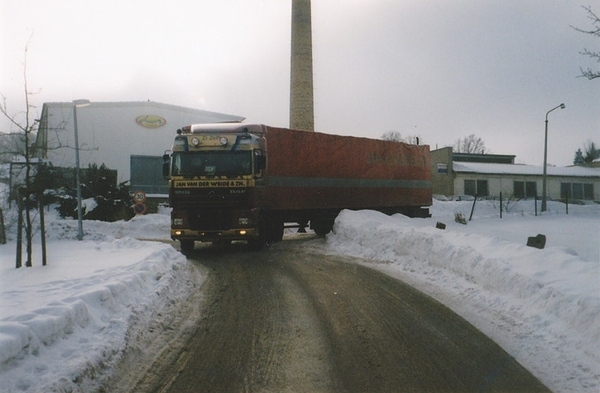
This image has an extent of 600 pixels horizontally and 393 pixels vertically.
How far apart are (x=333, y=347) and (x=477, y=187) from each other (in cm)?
5184

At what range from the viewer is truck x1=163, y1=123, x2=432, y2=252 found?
14.3m

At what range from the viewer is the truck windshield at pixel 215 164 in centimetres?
1432

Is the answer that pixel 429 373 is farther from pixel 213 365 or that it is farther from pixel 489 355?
pixel 213 365

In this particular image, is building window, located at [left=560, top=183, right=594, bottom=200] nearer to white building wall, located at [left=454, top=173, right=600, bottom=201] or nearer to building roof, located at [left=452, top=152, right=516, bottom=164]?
white building wall, located at [left=454, top=173, right=600, bottom=201]

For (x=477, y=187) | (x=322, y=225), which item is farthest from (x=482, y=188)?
(x=322, y=225)

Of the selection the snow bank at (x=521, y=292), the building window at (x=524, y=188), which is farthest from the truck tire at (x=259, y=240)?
the building window at (x=524, y=188)

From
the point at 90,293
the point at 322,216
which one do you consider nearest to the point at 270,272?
the point at 90,293

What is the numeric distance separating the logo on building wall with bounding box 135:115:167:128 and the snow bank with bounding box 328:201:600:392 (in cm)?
3359

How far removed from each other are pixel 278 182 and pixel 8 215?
9.81 metres

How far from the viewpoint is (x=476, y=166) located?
189ft

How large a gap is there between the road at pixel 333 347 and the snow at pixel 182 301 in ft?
1.49

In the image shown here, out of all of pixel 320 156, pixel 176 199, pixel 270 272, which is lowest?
pixel 270 272

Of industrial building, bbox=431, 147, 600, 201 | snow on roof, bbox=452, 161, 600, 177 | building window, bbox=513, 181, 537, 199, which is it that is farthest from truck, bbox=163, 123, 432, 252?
building window, bbox=513, 181, 537, 199

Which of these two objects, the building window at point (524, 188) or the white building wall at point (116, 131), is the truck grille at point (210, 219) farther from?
the building window at point (524, 188)
